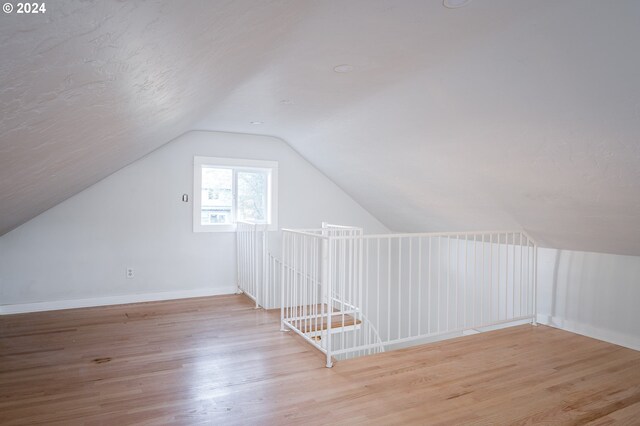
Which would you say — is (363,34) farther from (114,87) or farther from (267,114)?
(267,114)

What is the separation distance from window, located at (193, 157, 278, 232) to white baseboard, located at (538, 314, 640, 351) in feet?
11.9

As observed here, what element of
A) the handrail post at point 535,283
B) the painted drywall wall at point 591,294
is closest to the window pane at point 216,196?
the handrail post at point 535,283

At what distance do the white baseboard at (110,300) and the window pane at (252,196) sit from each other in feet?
3.41

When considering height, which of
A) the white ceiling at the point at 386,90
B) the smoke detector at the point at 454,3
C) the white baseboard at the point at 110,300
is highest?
the smoke detector at the point at 454,3

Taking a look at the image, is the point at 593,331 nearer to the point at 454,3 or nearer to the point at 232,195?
the point at 454,3

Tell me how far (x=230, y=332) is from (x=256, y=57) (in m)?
2.64

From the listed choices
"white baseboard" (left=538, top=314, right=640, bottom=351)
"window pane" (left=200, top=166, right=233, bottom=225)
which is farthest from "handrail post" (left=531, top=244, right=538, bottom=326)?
"window pane" (left=200, top=166, right=233, bottom=225)

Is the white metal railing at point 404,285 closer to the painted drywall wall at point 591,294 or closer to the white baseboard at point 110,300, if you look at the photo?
the painted drywall wall at point 591,294

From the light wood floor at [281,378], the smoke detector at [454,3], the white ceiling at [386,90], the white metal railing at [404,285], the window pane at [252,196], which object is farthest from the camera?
the window pane at [252,196]

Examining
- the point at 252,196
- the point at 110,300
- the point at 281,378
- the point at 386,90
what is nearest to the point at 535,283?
the point at 386,90

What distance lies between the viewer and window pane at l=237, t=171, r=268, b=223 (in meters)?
5.77

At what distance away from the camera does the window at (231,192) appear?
544 cm

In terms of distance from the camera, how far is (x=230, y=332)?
4.02 m

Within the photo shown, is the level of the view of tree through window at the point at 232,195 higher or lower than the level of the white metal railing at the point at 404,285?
higher
